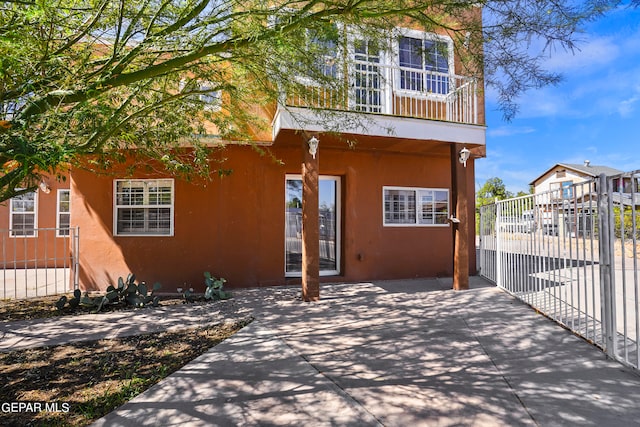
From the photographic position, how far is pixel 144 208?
7.65 metres

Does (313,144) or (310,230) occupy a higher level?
(313,144)

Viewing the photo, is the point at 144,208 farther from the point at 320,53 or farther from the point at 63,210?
the point at 63,210

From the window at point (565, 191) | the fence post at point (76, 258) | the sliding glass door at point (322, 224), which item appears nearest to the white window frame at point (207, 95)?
the sliding glass door at point (322, 224)

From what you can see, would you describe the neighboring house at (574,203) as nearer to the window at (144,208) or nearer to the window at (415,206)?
the window at (415,206)

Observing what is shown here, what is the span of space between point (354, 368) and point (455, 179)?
5.15m

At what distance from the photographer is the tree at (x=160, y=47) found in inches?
116

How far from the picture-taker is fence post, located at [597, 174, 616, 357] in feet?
11.6

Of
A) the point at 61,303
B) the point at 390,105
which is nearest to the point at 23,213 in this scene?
the point at 61,303

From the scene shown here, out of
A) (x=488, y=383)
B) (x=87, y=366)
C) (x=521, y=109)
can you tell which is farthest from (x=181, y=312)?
(x=521, y=109)

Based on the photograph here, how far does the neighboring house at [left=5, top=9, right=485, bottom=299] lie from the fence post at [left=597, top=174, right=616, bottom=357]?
350cm

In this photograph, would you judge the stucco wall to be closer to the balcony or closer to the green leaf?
the balcony

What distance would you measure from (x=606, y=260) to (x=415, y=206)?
5.19 m

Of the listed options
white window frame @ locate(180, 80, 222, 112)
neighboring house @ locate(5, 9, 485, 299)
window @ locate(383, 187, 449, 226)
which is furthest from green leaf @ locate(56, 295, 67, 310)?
window @ locate(383, 187, 449, 226)

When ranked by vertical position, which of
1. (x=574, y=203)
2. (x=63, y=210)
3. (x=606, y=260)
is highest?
(x=63, y=210)
